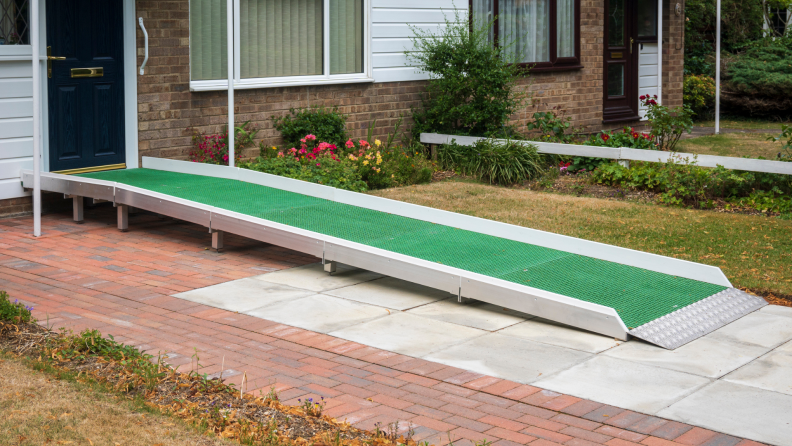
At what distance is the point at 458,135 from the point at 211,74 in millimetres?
3784

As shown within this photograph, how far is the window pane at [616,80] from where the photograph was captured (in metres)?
16.6

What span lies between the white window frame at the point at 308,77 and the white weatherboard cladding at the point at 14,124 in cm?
194

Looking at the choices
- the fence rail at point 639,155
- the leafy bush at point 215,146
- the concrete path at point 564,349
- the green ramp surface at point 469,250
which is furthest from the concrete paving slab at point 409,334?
the fence rail at point 639,155

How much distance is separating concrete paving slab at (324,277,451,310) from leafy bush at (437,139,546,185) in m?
4.91

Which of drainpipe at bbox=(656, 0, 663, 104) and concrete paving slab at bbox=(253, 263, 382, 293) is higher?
drainpipe at bbox=(656, 0, 663, 104)

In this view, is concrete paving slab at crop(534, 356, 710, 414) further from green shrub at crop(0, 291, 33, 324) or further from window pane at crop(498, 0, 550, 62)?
window pane at crop(498, 0, 550, 62)

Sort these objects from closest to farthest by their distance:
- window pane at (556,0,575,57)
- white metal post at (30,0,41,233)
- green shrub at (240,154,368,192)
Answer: white metal post at (30,0,41,233) < green shrub at (240,154,368,192) < window pane at (556,0,575,57)

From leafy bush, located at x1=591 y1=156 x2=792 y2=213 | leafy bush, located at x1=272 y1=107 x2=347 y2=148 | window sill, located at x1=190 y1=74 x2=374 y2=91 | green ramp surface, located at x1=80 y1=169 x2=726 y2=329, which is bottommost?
green ramp surface, located at x1=80 y1=169 x2=726 y2=329

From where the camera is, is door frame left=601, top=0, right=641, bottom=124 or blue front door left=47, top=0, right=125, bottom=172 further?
door frame left=601, top=0, right=641, bottom=124

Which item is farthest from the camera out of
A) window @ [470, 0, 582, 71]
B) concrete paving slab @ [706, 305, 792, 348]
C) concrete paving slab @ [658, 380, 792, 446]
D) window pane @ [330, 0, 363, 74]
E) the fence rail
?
window @ [470, 0, 582, 71]

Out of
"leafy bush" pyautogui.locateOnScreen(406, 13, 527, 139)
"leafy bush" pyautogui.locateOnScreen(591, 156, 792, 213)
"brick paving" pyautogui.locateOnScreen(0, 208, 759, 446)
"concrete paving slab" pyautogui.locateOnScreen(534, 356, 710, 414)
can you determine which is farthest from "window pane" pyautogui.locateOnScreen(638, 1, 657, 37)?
"concrete paving slab" pyautogui.locateOnScreen(534, 356, 710, 414)

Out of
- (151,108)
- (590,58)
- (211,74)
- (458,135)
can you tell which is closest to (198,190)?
(151,108)

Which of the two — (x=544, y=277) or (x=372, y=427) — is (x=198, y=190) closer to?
(x=544, y=277)

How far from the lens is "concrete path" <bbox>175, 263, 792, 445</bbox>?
459 centimetres
